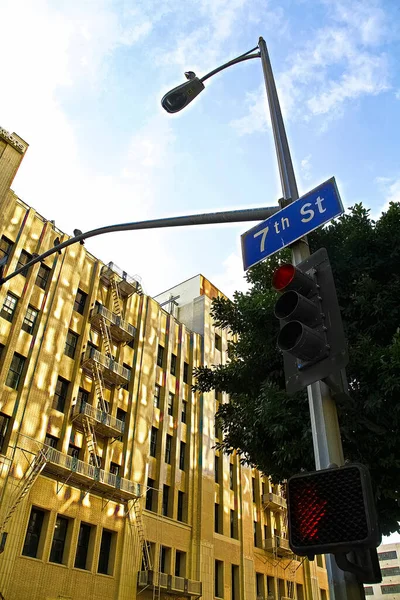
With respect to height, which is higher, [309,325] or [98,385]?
[98,385]

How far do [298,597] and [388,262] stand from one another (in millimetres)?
40549

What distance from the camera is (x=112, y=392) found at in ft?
101

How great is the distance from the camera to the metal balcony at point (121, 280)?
3322 cm

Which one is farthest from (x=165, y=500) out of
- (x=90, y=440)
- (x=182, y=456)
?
(x=90, y=440)

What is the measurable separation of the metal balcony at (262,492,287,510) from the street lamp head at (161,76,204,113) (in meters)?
39.1

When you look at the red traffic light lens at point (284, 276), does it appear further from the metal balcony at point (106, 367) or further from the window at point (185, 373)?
the window at point (185, 373)

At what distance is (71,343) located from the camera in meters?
29.3

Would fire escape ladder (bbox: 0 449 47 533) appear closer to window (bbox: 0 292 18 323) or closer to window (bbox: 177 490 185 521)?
window (bbox: 0 292 18 323)

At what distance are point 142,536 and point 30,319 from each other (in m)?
14.3

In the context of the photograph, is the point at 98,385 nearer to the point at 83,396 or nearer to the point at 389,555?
the point at 83,396

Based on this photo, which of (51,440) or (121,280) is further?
(121,280)

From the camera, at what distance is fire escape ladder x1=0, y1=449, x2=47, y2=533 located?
21766 millimetres

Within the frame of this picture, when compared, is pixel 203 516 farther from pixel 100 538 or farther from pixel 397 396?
pixel 397 396

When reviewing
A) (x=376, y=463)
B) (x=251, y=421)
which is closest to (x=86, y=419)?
(x=251, y=421)
